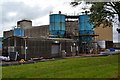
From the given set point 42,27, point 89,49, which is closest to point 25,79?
point 89,49

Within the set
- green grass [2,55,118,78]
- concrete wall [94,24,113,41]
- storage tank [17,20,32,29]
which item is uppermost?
storage tank [17,20,32,29]

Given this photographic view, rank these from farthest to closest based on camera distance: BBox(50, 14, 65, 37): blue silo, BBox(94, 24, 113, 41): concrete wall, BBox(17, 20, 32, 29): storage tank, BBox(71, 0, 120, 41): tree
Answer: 1. BBox(17, 20, 32, 29): storage tank
2. BBox(94, 24, 113, 41): concrete wall
3. BBox(50, 14, 65, 37): blue silo
4. BBox(71, 0, 120, 41): tree

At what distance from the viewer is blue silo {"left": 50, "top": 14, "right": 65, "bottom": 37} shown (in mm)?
49188

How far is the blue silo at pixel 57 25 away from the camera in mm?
49188

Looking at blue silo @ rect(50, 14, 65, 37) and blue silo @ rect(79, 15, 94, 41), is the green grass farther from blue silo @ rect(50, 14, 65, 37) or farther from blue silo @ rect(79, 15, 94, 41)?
blue silo @ rect(79, 15, 94, 41)

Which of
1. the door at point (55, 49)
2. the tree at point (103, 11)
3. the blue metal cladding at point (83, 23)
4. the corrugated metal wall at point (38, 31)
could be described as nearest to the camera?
the tree at point (103, 11)

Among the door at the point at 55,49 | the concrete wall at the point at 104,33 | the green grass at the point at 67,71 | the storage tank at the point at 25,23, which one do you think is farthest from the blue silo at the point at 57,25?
the storage tank at the point at 25,23

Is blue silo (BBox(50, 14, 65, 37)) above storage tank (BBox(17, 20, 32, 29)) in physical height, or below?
below

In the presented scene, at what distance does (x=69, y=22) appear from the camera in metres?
56.7

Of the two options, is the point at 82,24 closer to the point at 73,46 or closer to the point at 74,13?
the point at 74,13

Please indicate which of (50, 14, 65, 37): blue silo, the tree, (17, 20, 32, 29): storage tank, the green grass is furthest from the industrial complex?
the green grass

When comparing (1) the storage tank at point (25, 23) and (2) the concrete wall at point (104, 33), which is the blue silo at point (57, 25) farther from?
(1) the storage tank at point (25, 23)

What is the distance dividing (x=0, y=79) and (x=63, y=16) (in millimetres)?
41508

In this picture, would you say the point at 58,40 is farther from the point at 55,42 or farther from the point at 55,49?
the point at 55,49
